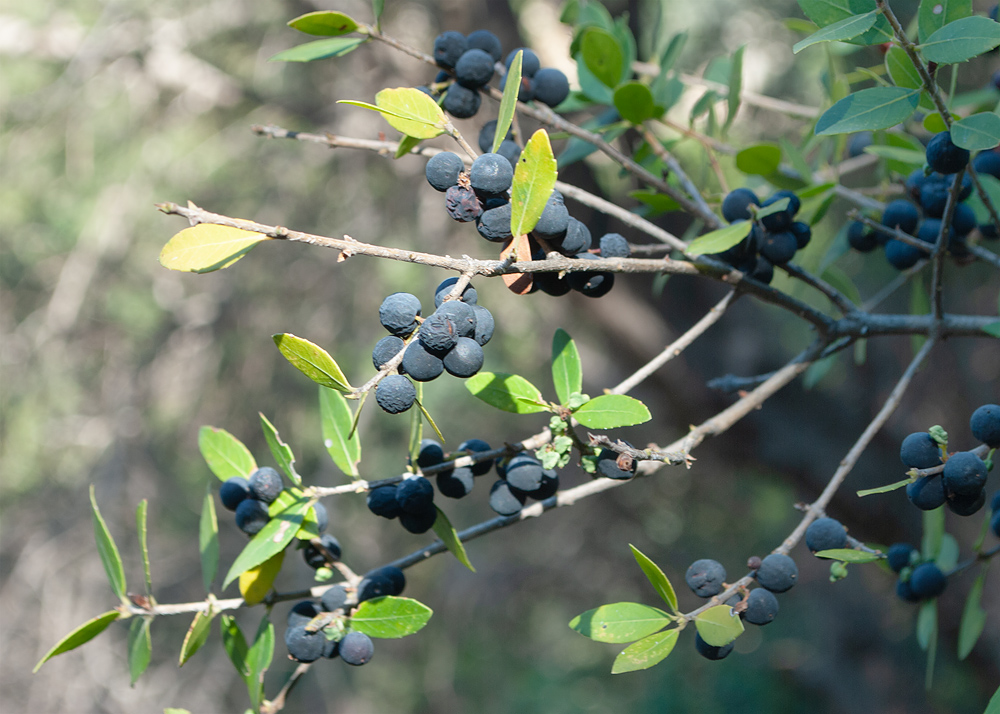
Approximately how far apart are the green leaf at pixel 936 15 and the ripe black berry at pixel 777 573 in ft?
1.41

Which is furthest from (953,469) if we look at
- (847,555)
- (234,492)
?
(234,492)

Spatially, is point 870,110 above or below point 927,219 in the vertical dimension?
above

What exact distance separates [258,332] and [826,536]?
9.10 feet

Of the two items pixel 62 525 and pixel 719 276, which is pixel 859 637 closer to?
pixel 719 276

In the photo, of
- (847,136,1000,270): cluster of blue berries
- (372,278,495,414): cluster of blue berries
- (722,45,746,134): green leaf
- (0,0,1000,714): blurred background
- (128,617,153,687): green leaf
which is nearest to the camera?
(372,278,495,414): cluster of blue berries

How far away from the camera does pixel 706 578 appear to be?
63 cm

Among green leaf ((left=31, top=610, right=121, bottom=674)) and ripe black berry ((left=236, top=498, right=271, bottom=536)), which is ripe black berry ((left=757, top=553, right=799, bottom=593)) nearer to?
ripe black berry ((left=236, top=498, right=271, bottom=536))

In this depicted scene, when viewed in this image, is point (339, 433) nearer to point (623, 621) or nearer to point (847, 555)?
point (623, 621)

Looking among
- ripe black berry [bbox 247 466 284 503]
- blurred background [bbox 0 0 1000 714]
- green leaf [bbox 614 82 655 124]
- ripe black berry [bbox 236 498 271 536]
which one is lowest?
blurred background [bbox 0 0 1000 714]

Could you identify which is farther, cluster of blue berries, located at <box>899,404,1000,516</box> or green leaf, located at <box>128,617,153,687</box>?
green leaf, located at <box>128,617,153,687</box>

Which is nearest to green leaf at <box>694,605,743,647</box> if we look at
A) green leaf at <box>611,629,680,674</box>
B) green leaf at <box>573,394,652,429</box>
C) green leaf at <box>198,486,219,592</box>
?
green leaf at <box>611,629,680,674</box>

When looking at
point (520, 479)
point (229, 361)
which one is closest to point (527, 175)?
point (520, 479)

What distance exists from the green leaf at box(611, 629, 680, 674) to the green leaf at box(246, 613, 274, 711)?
12.4 inches

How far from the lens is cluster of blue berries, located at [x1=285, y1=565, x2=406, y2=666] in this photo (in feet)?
2.12
